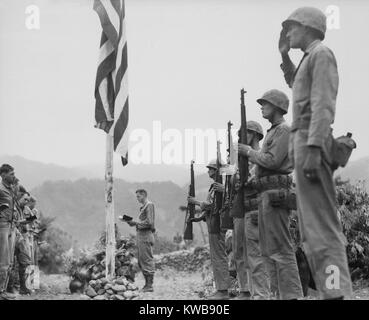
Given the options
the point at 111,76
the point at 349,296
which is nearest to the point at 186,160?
the point at 111,76

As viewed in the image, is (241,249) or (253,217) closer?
(253,217)

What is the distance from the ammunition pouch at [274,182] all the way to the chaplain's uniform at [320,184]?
3.64 feet

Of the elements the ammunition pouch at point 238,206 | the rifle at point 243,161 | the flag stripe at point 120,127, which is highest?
the flag stripe at point 120,127

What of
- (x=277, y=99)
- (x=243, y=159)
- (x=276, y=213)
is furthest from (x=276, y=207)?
(x=277, y=99)

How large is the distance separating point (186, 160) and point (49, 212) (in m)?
3.10

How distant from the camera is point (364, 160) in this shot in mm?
7844

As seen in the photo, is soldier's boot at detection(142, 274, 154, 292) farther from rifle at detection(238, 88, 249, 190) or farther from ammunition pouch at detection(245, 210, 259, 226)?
rifle at detection(238, 88, 249, 190)

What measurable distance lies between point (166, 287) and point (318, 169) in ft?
19.5

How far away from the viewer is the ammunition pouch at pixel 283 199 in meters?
5.30

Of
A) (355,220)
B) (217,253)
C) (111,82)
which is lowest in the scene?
(217,253)

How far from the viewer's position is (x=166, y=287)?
9.71m

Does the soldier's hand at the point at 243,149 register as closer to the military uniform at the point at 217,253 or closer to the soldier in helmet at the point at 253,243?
the soldier in helmet at the point at 253,243

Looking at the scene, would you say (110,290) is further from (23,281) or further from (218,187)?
(23,281)

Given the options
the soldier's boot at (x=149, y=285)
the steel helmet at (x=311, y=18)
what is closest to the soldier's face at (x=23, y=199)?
the soldier's boot at (x=149, y=285)
